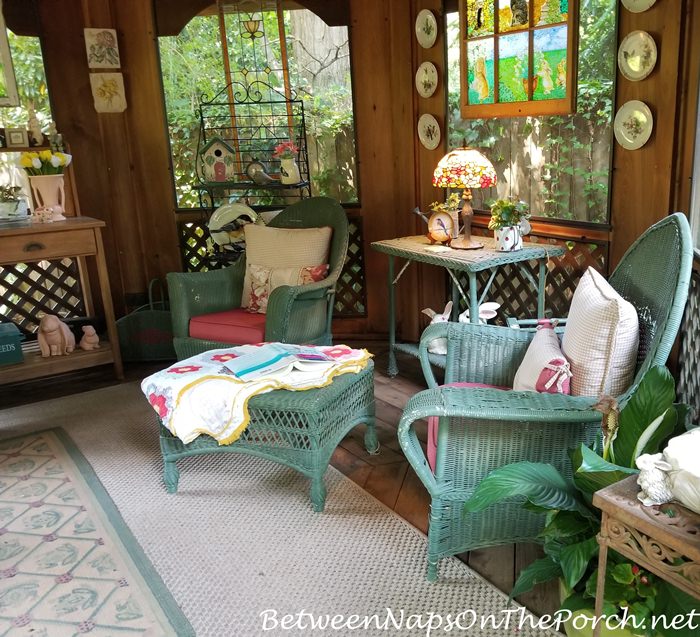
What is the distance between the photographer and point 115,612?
188cm

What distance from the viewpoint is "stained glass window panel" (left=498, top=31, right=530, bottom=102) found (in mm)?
3100

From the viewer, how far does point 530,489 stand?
159 centimetres

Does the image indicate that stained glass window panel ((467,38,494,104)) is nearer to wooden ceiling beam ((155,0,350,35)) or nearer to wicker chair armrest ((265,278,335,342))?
wooden ceiling beam ((155,0,350,35))

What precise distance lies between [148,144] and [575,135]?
2.61 meters

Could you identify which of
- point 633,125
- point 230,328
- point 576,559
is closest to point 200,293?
point 230,328

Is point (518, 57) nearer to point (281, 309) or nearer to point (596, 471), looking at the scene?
point (281, 309)

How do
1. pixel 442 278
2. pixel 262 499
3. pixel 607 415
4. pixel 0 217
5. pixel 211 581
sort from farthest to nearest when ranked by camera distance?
pixel 442 278 → pixel 0 217 → pixel 262 499 → pixel 211 581 → pixel 607 415

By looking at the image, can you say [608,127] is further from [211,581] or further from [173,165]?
[173,165]

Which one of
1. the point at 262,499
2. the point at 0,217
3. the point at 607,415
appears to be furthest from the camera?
the point at 0,217

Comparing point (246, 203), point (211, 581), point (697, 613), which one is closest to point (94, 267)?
point (246, 203)

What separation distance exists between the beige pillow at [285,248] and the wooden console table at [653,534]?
90.6 inches

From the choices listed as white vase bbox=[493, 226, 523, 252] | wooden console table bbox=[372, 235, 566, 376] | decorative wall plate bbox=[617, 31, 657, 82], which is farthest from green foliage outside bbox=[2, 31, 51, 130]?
decorative wall plate bbox=[617, 31, 657, 82]

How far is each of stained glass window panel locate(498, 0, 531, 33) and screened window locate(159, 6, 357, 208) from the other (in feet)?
3.56

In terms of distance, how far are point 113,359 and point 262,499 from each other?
178 cm
